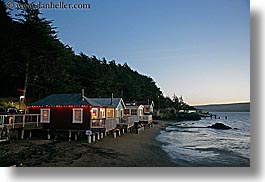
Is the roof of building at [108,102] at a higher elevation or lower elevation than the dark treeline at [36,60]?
lower

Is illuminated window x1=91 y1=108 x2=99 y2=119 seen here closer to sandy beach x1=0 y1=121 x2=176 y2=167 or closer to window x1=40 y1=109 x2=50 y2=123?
window x1=40 y1=109 x2=50 y2=123

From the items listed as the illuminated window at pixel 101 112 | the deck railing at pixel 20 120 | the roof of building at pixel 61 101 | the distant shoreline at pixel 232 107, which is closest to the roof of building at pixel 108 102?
the illuminated window at pixel 101 112

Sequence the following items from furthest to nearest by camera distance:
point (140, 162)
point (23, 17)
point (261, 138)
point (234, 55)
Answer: point (23, 17) < point (234, 55) < point (140, 162) < point (261, 138)

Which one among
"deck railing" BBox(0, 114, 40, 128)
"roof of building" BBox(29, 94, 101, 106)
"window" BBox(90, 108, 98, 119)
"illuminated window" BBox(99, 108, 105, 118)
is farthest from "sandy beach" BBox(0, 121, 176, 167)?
"illuminated window" BBox(99, 108, 105, 118)

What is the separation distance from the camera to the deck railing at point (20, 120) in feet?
23.2

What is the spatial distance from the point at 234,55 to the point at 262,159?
2024mm

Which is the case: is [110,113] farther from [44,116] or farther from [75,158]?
[75,158]

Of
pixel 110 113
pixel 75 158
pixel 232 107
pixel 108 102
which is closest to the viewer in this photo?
pixel 75 158

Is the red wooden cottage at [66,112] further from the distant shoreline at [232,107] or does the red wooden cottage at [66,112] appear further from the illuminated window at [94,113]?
the distant shoreline at [232,107]

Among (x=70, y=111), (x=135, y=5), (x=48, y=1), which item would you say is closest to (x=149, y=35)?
(x=135, y=5)

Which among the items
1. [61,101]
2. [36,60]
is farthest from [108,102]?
[36,60]

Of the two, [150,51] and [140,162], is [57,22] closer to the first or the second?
[150,51]

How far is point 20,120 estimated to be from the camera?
25.3ft

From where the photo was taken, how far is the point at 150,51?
5.76m
